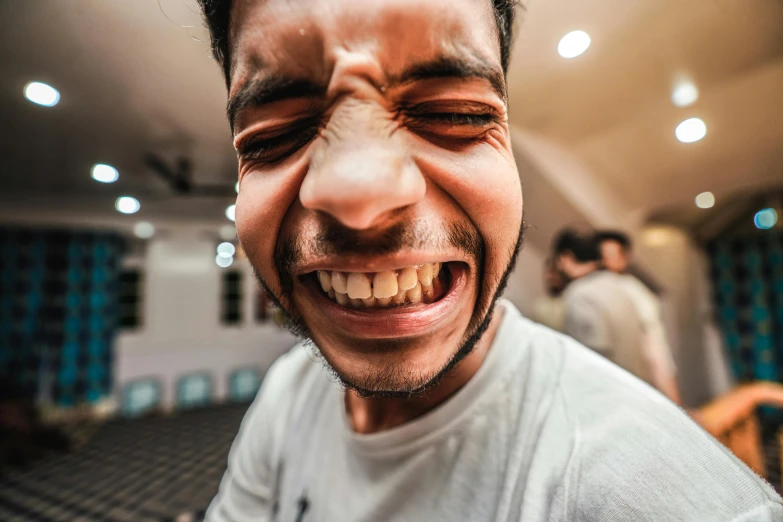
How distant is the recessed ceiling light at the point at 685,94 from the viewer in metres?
0.82

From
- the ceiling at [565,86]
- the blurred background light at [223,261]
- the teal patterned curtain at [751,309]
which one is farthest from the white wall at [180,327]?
the teal patterned curtain at [751,309]

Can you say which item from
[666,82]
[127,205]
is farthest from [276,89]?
[127,205]

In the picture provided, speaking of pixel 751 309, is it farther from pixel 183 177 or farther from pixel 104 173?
pixel 104 173

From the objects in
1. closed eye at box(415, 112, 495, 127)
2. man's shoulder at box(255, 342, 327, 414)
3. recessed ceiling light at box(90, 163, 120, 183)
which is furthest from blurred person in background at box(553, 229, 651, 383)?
recessed ceiling light at box(90, 163, 120, 183)

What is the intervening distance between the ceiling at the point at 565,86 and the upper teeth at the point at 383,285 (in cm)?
62

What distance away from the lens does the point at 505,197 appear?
469 millimetres

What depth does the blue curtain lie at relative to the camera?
491cm

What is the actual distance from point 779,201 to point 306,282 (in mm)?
1172

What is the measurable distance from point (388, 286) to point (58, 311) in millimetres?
7432

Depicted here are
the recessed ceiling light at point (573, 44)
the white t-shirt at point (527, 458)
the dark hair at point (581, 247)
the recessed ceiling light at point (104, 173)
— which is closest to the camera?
the white t-shirt at point (527, 458)

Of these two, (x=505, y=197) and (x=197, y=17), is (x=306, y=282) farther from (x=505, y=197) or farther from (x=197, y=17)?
(x=197, y=17)

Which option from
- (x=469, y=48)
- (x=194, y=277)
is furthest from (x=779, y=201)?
(x=194, y=277)

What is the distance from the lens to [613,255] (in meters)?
2.16

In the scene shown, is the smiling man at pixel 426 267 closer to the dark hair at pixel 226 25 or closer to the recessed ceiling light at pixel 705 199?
the dark hair at pixel 226 25
